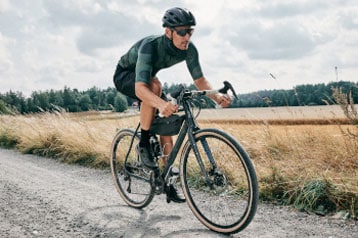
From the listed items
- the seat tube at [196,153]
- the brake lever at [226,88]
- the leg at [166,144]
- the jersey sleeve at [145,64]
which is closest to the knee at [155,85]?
the jersey sleeve at [145,64]

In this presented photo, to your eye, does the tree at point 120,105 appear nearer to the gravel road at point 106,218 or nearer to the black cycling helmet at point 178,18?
the gravel road at point 106,218

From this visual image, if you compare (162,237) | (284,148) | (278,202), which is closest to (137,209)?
(162,237)

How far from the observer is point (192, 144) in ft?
12.8

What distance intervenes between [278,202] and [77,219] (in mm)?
2372

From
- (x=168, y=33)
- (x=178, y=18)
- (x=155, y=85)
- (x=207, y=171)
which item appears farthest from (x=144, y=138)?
(x=178, y=18)

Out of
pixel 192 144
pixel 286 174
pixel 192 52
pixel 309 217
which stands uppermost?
pixel 192 52

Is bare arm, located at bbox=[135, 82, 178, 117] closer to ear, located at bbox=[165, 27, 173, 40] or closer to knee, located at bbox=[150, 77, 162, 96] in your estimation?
knee, located at bbox=[150, 77, 162, 96]

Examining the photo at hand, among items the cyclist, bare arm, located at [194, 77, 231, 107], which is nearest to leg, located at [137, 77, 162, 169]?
the cyclist

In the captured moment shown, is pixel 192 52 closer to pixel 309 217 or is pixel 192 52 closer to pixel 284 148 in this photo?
pixel 309 217

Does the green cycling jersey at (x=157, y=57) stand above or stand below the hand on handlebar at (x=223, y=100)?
above

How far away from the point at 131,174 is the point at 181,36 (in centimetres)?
198

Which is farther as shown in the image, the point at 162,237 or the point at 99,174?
the point at 99,174

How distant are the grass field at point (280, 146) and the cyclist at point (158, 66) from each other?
1564 millimetres

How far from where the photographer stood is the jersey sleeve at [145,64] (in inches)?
155
